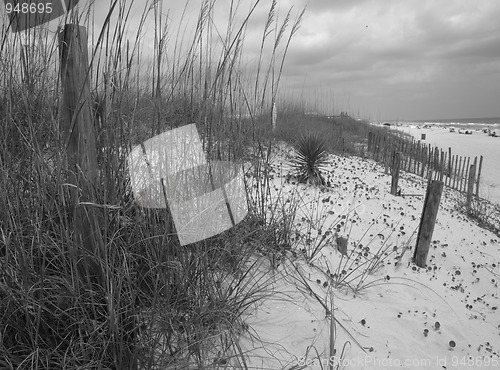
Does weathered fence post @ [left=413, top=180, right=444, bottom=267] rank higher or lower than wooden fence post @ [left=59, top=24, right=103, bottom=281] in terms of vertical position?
lower

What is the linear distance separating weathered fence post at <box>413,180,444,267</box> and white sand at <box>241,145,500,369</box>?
14 centimetres

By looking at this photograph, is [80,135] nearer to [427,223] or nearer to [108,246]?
[108,246]

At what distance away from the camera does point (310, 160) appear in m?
6.45

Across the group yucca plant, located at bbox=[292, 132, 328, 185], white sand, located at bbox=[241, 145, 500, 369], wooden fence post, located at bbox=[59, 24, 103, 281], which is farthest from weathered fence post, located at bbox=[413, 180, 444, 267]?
wooden fence post, located at bbox=[59, 24, 103, 281]

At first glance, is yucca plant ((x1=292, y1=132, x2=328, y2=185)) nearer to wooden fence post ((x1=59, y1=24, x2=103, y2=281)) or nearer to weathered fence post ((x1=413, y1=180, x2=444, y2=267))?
weathered fence post ((x1=413, y1=180, x2=444, y2=267))

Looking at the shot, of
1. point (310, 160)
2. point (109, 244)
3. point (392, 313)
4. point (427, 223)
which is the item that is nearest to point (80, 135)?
point (109, 244)

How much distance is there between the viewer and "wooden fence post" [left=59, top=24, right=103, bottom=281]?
1.75 m

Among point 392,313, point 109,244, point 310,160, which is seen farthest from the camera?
point 310,160

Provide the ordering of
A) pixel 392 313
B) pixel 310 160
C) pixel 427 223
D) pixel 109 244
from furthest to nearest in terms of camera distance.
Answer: pixel 310 160, pixel 427 223, pixel 392 313, pixel 109 244

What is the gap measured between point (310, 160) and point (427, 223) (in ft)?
8.84

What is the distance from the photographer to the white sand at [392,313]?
229cm

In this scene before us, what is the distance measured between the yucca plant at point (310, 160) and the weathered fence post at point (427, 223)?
2.35m

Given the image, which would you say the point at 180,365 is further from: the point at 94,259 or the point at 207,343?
the point at 94,259

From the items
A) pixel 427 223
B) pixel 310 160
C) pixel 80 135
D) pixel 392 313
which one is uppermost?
pixel 80 135
